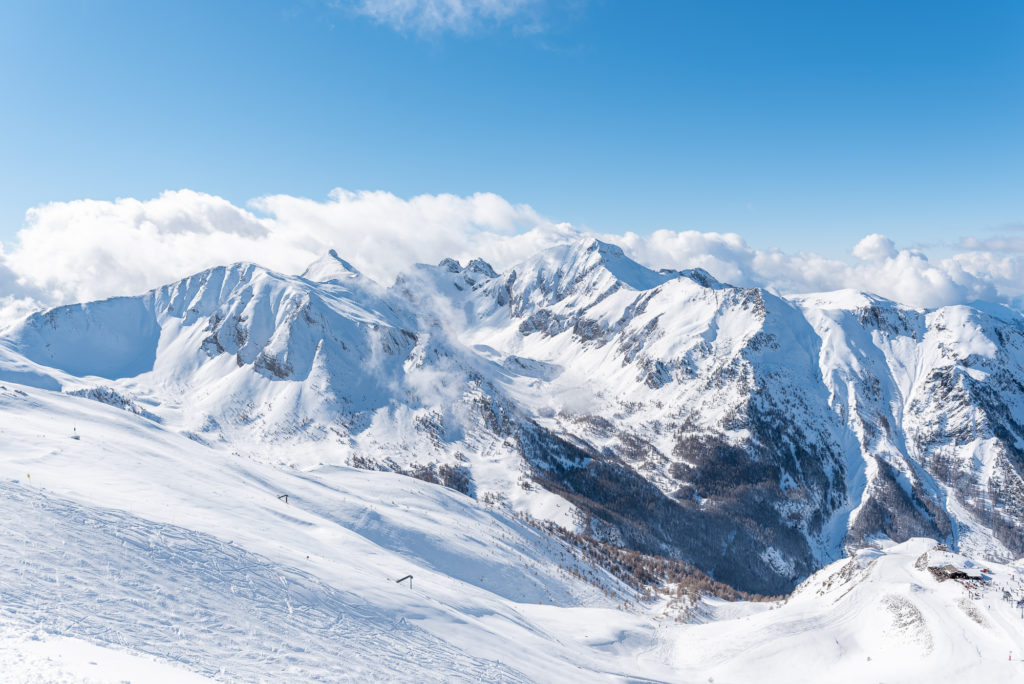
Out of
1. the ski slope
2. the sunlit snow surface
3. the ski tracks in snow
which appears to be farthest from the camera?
the ski slope

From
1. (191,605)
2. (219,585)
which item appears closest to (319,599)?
(219,585)

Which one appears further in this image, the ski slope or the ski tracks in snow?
the ski slope

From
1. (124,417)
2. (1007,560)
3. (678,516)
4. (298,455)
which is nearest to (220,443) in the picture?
(298,455)

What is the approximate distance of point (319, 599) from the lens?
3284 cm

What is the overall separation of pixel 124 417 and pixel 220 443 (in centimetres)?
11624

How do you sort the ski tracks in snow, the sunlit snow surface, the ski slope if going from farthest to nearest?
the ski slope < the sunlit snow surface < the ski tracks in snow

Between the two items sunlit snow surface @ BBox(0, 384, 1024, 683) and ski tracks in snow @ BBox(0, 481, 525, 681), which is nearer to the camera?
ski tracks in snow @ BBox(0, 481, 525, 681)

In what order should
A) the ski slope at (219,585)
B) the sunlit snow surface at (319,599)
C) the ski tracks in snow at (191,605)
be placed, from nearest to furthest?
the ski tracks in snow at (191,605)
the sunlit snow surface at (319,599)
the ski slope at (219,585)

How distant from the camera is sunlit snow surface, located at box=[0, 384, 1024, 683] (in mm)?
23219

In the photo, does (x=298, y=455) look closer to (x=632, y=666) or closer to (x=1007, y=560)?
(x=632, y=666)

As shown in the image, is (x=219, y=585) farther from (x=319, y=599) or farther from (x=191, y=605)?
(x=319, y=599)

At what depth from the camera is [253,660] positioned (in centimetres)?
2345

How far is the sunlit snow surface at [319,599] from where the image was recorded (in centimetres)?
2322

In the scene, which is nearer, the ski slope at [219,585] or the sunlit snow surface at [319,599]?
the sunlit snow surface at [319,599]
